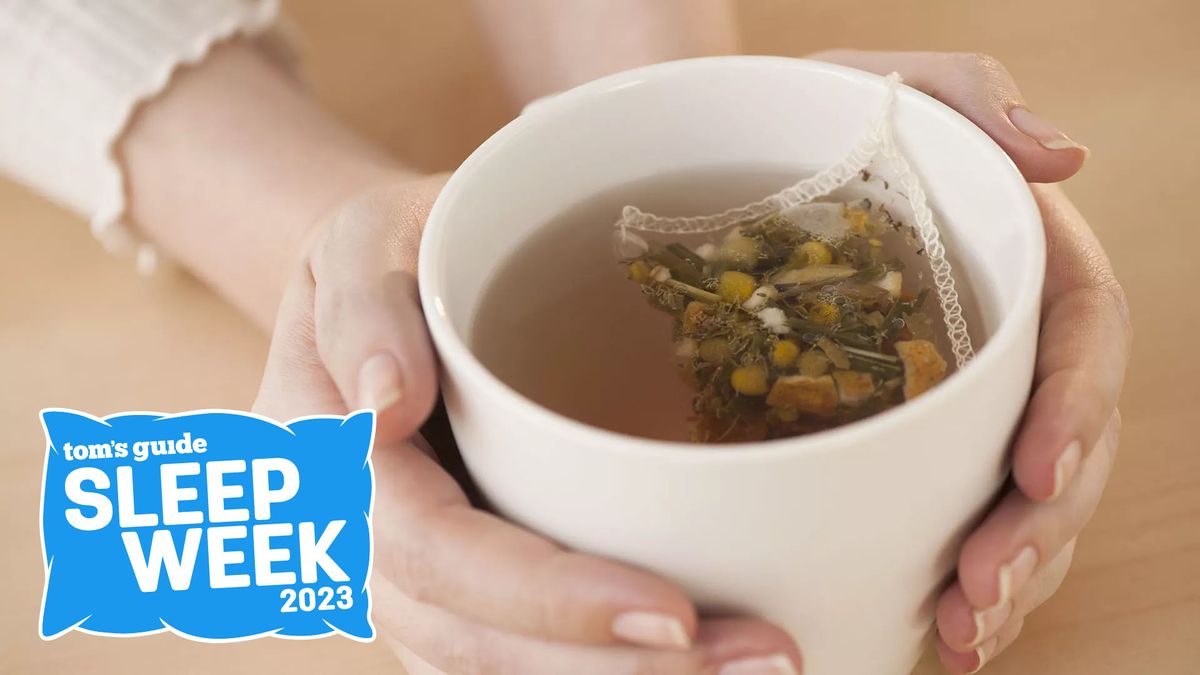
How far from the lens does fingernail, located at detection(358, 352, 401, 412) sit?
0.49 metres

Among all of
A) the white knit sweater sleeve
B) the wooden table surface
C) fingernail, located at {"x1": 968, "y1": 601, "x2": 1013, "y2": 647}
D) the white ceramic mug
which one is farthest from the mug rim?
the white knit sweater sleeve

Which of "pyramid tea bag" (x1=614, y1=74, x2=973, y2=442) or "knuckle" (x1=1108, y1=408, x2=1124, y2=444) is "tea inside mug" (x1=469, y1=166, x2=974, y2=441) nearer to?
"pyramid tea bag" (x1=614, y1=74, x2=973, y2=442)

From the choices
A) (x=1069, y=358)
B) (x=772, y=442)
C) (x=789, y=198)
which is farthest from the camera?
(x=789, y=198)

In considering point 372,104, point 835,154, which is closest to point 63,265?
point 372,104

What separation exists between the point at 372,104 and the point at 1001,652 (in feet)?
2.38

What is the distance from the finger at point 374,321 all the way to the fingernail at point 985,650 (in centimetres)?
31

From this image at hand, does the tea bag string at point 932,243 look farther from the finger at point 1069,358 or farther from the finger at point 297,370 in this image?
the finger at point 297,370

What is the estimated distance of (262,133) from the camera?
2.96 ft

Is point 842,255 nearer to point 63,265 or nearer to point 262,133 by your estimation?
point 262,133

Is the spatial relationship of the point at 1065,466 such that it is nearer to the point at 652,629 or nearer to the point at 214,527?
the point at 652,629

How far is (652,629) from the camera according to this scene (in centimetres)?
45

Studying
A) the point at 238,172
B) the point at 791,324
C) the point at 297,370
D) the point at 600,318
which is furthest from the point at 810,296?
the point at 238,172

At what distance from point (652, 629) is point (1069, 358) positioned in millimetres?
244

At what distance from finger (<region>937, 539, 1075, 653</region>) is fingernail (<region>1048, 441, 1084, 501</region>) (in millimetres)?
62
